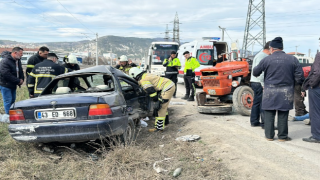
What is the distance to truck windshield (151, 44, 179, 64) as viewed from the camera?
Answer: 19344 mm

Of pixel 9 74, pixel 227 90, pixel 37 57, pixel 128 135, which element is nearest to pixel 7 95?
pixel 9 74

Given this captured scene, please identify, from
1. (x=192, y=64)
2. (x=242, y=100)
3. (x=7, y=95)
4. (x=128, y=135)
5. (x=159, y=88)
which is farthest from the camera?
(x=192, y=64)

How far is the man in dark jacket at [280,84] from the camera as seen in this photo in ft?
14.2

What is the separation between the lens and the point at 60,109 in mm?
3574

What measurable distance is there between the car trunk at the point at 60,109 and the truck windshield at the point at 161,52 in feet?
52.0

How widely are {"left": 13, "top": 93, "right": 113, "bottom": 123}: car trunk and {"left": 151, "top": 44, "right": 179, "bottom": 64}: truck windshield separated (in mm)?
15854

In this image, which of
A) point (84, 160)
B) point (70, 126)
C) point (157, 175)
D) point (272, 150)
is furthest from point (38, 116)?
point (272, 150)

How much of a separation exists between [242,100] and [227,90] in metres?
0.51

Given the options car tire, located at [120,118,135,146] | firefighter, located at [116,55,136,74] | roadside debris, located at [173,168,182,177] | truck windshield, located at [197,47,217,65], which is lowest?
roadside debris, located at [173,168,182,177]

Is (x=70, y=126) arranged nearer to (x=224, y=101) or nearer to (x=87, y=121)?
(x=87, y=121)

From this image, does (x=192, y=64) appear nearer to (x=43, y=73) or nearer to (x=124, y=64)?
(x=124, y=64)

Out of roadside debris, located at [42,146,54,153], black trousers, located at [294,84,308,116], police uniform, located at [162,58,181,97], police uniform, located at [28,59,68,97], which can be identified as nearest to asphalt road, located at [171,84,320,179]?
black trousers, located at [294,84,308,116]

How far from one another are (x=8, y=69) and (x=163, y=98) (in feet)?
11.2

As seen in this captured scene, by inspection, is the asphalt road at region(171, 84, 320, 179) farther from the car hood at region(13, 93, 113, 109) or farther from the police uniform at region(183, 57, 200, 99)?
the police uniform at region(183, 57, 200, 99)
